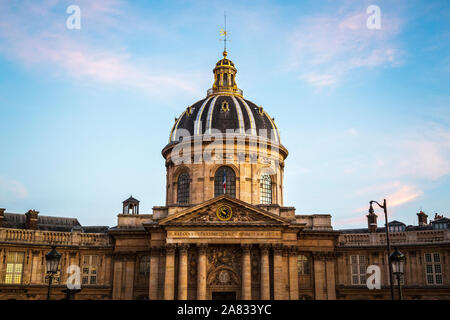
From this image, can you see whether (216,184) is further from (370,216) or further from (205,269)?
(370,216)

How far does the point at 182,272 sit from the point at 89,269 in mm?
12266

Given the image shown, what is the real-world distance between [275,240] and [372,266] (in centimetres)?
1168

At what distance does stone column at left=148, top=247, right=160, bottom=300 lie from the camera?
45.9 m

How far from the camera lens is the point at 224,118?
55938 millimetres

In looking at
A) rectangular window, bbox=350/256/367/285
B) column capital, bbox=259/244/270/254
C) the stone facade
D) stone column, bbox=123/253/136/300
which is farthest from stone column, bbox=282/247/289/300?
stone column, bbox=123/253/136/300

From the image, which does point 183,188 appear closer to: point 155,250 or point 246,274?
point 155,250

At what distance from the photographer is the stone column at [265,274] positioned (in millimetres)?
43656

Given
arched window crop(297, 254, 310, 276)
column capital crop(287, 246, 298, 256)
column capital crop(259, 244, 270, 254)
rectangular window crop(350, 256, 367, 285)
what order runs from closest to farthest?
column capital crop(259, 244, 270, 254) < column capital crop(287, 246, 298, 256) < arched window crop(297, 254, 310, 276) < rectangular window crop(350, 256, 367, 285)

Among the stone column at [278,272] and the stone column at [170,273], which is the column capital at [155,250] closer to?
the stone column at [170,273]

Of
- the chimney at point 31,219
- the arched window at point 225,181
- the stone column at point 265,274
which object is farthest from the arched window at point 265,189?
the chimney at point 31,219

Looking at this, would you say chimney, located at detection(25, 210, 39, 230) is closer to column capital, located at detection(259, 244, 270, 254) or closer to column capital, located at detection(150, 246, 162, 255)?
column capital, located at detection(150, 246, 162, 255)

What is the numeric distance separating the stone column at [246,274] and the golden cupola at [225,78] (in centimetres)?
2301

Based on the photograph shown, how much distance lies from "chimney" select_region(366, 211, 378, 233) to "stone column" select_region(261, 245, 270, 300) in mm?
15834
